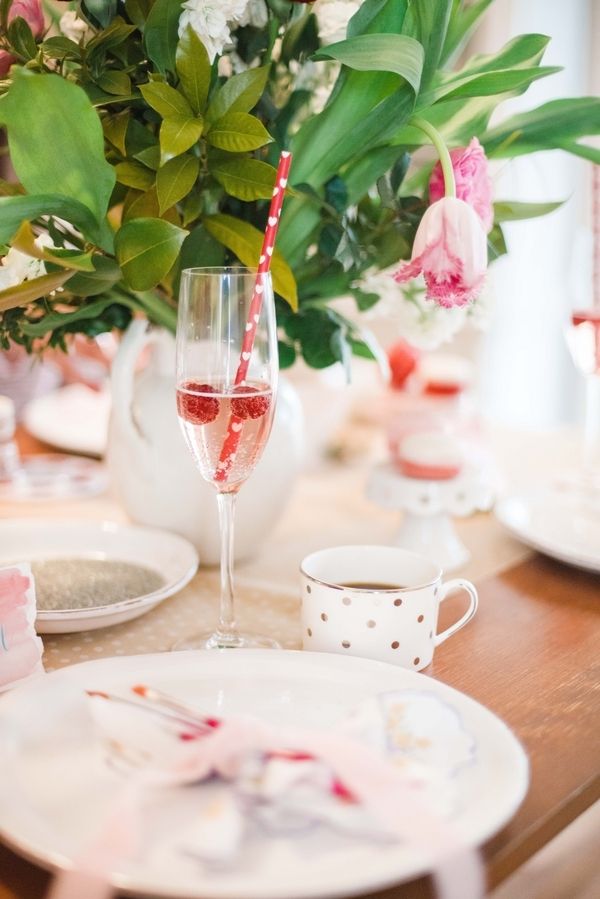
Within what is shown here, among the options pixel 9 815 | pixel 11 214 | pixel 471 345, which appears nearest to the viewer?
pixel 9 815

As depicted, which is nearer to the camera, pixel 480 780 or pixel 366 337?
pixel 480 780

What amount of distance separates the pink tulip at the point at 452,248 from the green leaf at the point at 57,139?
0.83ft

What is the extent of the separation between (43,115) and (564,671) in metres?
0.60

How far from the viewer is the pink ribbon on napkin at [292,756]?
52 centimetres

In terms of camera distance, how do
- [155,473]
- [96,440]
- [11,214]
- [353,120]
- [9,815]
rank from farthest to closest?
1. [96,440]
2. [155,473]
3. [353,120]
4. [11,214]
5. [9,815]

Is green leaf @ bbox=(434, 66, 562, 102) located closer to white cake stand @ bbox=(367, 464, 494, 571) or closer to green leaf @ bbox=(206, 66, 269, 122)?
green leaf @ bbox=(206, 66, 269, 122)

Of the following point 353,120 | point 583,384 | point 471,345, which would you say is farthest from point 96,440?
point 583,384

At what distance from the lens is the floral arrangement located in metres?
0.80

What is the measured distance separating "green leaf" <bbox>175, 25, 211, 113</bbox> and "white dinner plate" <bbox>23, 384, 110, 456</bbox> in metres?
0.72

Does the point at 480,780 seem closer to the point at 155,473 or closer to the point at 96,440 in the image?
the point at 155,473

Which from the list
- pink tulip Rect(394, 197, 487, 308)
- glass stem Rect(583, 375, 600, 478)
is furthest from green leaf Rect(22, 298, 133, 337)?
glass stem Rect(583, 375, 600, 478)

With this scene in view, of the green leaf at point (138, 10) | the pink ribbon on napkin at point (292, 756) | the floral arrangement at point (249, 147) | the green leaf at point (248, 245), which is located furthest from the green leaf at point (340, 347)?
the pink ribbon on napkin at point (292, 756)

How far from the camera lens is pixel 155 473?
1.06m

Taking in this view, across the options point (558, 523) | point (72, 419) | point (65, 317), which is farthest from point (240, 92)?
point (72, 419)
